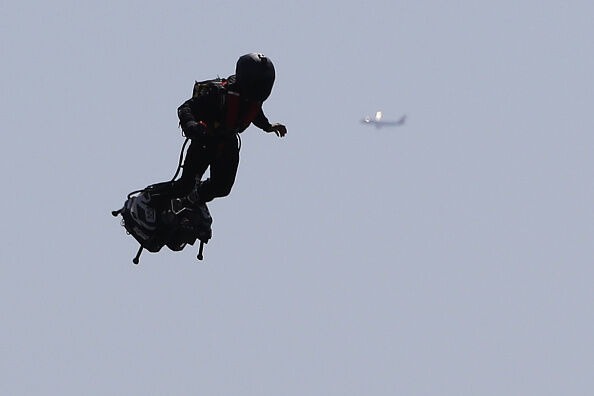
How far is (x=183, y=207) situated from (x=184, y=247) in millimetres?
861

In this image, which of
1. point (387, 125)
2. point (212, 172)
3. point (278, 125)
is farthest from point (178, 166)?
point (387, 125)

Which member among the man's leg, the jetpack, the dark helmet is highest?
the dark helmet

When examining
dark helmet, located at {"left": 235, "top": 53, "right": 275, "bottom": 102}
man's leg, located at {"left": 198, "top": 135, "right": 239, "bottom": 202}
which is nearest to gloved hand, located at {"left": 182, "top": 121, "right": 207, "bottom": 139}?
man's leg, located at {"left": 198, "top": 135, "right": 239, "bottom": 202}

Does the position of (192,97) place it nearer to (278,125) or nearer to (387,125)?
(278,125)

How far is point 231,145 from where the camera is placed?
71.8 feet

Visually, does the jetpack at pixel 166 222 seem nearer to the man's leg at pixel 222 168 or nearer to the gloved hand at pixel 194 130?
the man's leg at pixel 222 168

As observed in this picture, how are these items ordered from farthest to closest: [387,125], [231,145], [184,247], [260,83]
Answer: [387,125], [184,247], [231,145], [260,83]

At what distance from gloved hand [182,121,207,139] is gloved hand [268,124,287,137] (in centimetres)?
214

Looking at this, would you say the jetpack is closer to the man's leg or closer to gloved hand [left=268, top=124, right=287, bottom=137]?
the man's leg

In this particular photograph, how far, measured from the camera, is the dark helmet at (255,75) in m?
20.4

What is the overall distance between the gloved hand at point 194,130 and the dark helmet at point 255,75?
3.51ft

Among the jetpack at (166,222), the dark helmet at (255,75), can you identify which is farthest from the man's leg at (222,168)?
the dark helmet at (255,75)

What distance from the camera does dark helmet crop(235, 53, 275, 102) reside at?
2044 centimetres

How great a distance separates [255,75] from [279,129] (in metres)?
2.48
